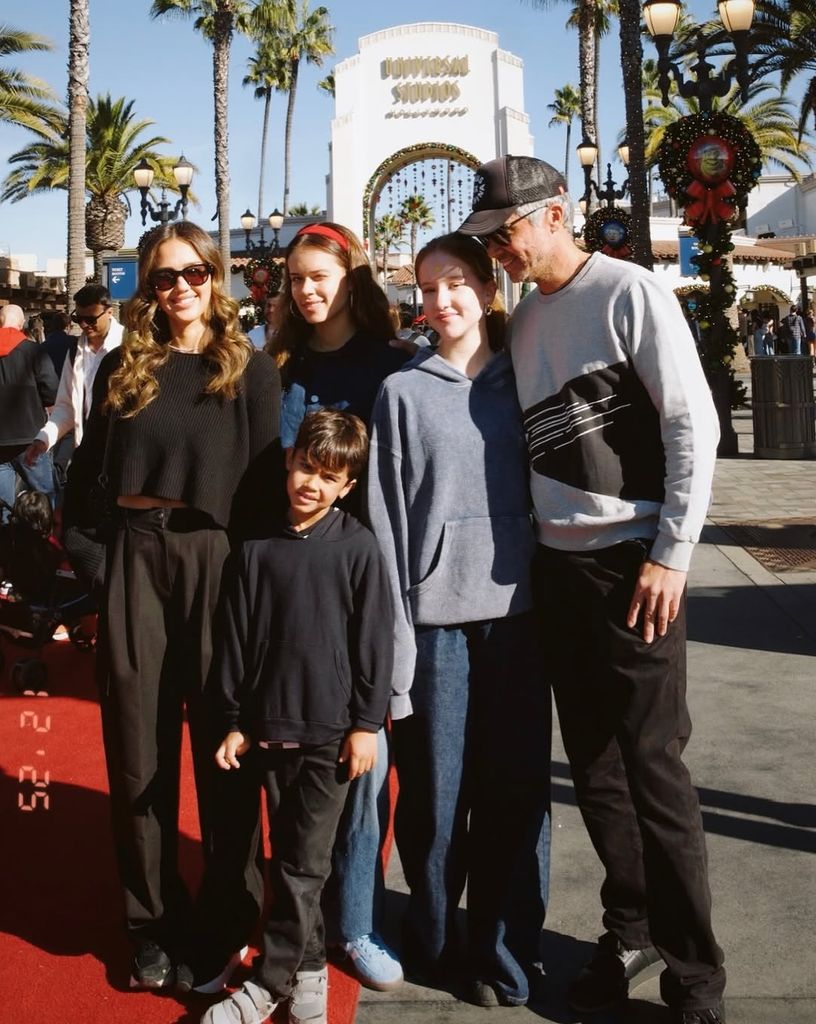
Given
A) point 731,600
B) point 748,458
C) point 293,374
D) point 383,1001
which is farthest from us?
point 748,458

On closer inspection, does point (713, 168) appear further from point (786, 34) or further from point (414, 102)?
point (414, 102)

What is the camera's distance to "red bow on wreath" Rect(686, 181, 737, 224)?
14273 mm

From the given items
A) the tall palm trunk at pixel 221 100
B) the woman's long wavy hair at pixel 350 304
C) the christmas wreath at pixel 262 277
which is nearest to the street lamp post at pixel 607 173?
the christmas wreath at pixel 262 277

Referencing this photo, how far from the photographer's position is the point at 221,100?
3388 centimetres

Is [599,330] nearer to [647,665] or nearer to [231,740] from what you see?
[647,665]

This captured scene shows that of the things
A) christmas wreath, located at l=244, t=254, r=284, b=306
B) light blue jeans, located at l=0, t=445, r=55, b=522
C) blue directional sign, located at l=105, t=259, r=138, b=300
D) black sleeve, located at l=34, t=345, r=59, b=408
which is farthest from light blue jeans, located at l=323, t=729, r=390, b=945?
christmas wreath, located at l=244, t=254, r=284, b=306

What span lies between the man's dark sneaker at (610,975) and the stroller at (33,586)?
4241 mm

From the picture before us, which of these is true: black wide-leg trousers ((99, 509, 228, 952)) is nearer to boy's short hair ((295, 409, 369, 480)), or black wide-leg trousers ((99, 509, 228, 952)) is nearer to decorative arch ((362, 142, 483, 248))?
boy's short hair ((295, 409, 369, 480))

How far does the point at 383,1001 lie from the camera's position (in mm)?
3133

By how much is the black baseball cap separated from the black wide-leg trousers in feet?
3.56

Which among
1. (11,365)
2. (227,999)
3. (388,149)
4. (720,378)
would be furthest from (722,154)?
(388,149)

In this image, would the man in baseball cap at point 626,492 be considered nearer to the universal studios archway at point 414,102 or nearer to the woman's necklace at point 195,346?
the woman's necklace at point 195,346

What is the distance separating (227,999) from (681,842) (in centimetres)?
123

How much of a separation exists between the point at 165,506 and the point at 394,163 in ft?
116
